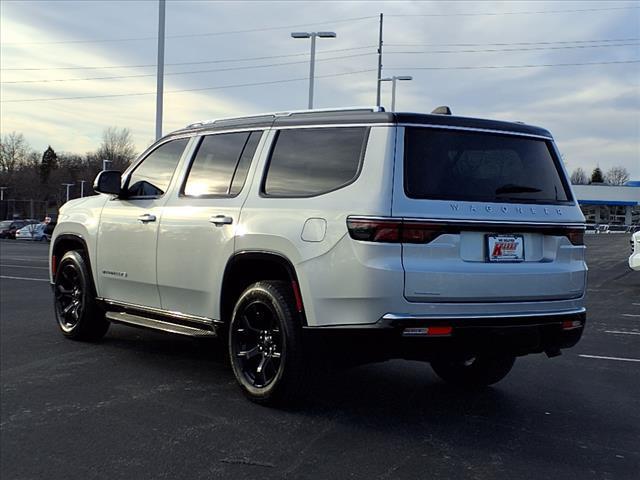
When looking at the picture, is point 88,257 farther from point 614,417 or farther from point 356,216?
point 614,417

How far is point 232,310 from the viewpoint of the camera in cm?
520

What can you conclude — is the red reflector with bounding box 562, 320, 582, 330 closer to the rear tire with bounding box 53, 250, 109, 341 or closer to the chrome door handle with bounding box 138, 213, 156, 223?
the chrome door handle with bounding box 138, 213, 156, 223

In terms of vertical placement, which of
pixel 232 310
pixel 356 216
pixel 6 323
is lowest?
pixel 6 323

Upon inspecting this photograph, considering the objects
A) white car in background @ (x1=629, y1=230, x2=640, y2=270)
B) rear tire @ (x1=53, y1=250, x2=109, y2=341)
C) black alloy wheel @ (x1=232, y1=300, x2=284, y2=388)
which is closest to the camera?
black alloy wheel @ (x1=232, y1=300, x2=284, y2=388)

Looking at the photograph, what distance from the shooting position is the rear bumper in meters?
4.08

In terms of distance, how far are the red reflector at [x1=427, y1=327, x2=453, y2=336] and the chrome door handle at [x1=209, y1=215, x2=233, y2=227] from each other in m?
1.79

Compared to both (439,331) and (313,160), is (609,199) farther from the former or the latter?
(439,331)

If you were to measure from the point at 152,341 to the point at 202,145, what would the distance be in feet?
8.30

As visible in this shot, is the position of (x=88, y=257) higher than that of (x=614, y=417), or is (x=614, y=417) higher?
(x=88, y=257)

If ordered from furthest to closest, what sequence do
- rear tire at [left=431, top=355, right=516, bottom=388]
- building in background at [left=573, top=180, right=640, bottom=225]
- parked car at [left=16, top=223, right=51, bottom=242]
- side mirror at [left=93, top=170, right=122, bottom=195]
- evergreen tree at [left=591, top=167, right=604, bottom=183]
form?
evergreen tree at [left=591, top=167, right=604, bottom=183], building in background at [left=573, top=180, right=640, bottom=225], parked car at [left=16, top=223, right=51, bottom=242], side mirror at [left=93, top=170, right=122, bottom=195], rear tire at [left=431, top=355, right=516, bottom=388]

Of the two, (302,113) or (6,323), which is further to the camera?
(6,323)

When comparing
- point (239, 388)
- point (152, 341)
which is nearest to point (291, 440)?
point (239, 388)

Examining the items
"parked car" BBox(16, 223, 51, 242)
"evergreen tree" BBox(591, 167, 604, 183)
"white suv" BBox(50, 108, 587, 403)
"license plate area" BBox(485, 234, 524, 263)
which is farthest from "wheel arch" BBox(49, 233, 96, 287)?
"evergreen tree" BBox(591, 167, 604, 183)

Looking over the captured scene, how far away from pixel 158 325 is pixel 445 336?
8.91 feet
